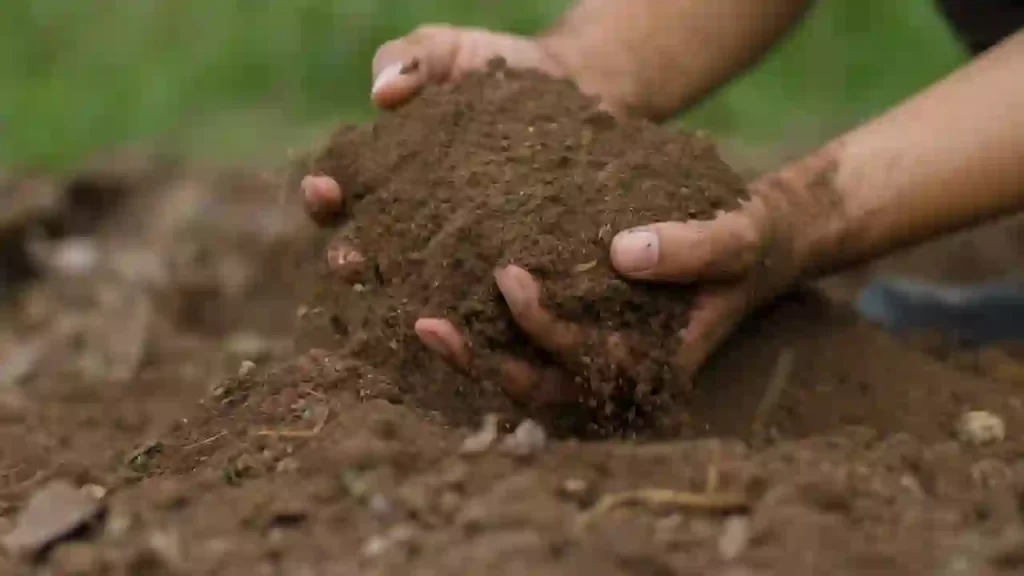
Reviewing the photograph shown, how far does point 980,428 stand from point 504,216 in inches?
21.9

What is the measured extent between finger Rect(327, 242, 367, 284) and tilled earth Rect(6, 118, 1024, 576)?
115 millimetres

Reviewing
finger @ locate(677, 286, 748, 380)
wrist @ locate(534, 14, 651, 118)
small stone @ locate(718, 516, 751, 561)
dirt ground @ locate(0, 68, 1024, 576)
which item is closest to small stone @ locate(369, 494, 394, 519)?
dirt ground @ locate(0, 68, 1024, 576)

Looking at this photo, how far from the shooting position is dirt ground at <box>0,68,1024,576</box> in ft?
2.49

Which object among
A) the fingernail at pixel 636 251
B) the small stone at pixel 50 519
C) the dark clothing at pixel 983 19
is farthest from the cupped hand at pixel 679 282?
the dark clothing at pixel 983 19

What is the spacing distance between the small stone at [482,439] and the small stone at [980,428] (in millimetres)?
509

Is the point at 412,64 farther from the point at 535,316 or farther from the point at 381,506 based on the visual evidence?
the point at 381,506

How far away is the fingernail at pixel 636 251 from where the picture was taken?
104 cm

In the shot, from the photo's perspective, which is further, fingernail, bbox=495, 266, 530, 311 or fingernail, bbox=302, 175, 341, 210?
fingernail, bbox=302, 175, 341, 210

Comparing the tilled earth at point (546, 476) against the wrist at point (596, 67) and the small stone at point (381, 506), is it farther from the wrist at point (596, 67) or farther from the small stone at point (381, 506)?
the wrist at point (596, 67)

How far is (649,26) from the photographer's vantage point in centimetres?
167

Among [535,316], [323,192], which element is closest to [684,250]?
[535,316]

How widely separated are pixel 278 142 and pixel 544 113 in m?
1.74

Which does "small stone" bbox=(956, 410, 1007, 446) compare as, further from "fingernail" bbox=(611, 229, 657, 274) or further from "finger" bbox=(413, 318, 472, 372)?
"finger" bbox=(413, 318, 472, 372)

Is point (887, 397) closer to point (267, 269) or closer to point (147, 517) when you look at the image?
point (147, 517)
